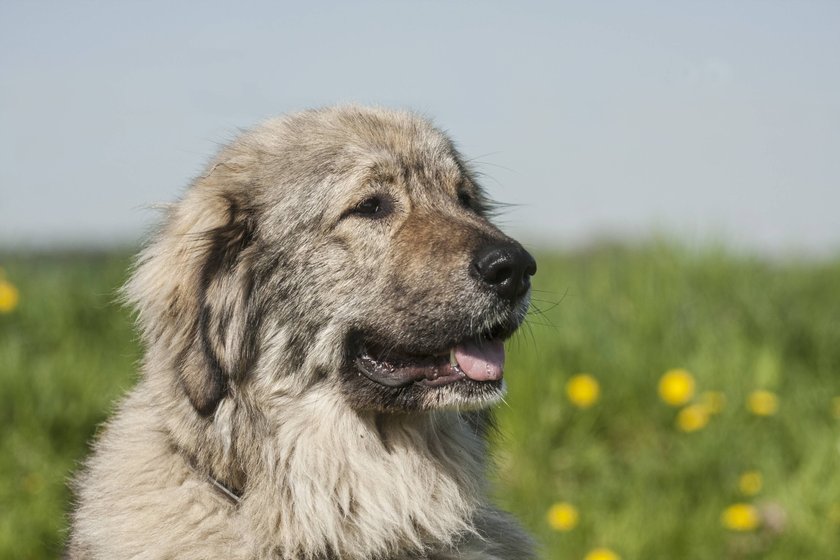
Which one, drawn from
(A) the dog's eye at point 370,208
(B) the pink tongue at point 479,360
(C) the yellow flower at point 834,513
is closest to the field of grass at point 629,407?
(C) the yellow flower at point 834,513

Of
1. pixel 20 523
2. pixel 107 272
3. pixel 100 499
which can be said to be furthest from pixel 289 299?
pixel 107 272

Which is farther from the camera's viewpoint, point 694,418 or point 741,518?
point 694,418

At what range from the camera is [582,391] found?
20.4 ft

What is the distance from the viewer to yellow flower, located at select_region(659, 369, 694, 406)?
247 inches

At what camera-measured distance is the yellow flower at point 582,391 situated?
A: 6.21 m

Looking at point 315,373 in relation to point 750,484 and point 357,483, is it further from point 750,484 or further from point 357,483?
point 750,484

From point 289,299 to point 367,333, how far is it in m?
0.32

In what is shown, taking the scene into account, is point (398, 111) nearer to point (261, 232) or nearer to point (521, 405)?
point (261, 232)

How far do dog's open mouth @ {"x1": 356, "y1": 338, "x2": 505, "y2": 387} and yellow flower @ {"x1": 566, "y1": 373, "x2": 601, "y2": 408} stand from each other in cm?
272

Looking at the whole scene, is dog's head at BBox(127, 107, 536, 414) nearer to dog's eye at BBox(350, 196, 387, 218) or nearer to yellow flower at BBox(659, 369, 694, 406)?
dog's eye at BBox(350, 196, 387, 218)

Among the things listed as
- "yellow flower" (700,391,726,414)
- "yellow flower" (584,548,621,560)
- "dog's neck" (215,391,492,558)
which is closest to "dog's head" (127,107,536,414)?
"dog's neck" (215,391,492,558)

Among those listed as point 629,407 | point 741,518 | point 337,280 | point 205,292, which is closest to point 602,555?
point 741,518

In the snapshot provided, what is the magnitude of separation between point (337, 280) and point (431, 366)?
455 millimetres

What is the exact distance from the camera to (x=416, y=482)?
3.64 m
